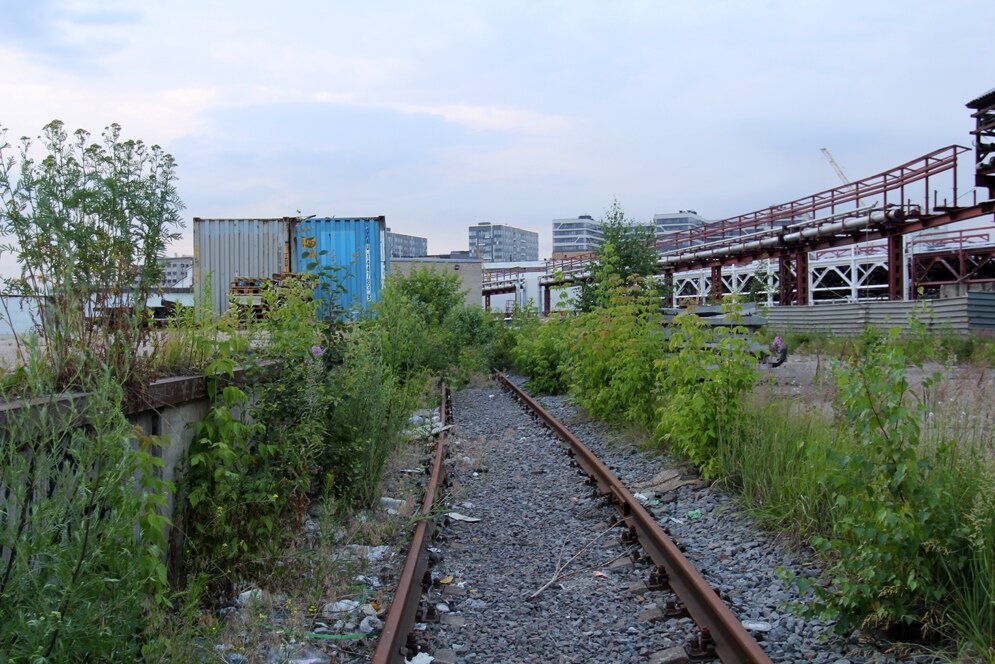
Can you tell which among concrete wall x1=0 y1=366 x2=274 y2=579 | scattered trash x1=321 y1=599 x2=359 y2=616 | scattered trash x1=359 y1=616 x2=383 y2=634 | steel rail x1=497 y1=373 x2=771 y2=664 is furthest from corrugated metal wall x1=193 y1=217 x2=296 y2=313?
scattered trash x1=359 y1=616 x2=383 y2=634

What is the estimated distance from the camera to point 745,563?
523 cm

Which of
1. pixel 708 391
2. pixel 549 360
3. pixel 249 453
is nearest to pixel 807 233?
pixel 549 360

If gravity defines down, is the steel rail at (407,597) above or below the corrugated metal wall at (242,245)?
below

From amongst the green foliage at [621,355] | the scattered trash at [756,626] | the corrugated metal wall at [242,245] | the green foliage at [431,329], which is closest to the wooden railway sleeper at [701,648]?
the scattered trash at [756,626]

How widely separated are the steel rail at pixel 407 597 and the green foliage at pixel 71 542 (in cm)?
110

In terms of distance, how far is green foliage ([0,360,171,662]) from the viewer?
2.65m

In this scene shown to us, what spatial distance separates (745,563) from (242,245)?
1553cm

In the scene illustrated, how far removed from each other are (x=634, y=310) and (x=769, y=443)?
4.61 metres

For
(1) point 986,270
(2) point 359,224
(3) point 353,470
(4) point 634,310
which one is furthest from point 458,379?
(1) point 986,270

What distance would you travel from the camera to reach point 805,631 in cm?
416

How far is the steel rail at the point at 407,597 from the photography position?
12.6 feet

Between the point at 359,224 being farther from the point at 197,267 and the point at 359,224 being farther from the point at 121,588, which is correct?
the point at 121,588

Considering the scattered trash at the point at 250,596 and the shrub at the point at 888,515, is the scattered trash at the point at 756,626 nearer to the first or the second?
the shrub at the point at 888,515

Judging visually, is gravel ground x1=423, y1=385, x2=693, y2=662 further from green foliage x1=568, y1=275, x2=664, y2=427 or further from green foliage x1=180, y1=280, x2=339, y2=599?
green foliage x1=568, y1=275, x2=664, y2=427
